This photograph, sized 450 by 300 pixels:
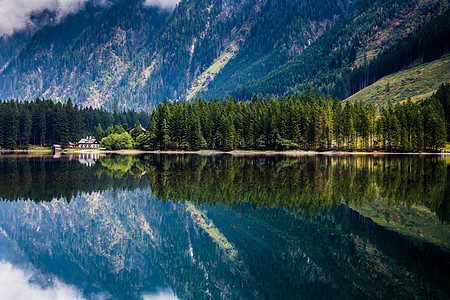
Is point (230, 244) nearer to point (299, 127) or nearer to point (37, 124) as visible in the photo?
point (299, 127)

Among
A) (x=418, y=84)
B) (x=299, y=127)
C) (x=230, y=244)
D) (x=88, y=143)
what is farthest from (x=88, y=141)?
(x=230, y=244)

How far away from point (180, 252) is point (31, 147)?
175761mm

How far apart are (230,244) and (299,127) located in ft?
379

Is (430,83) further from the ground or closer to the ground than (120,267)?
further from the ground

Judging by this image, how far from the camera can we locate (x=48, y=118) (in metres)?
176

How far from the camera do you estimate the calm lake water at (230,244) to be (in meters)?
16.7

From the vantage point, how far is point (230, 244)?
22.0 meters

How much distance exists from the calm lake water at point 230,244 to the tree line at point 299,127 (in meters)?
95.8

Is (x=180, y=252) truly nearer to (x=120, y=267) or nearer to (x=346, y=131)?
(x=120, y=267)

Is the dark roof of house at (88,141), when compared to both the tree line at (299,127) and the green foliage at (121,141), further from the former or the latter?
the tree line at (299,127)

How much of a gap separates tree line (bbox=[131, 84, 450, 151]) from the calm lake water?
95790 mm

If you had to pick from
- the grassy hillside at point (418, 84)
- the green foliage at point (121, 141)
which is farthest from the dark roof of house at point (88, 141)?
the grassy hillside at point (418, 84)

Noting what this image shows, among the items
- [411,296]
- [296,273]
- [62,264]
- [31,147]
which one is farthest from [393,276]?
[31,147]

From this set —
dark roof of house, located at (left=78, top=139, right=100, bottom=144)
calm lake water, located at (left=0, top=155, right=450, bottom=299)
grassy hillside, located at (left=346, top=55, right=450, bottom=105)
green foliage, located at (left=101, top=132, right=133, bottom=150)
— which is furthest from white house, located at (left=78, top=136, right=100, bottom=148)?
calm lake water, located at (left=0, top=155, right=450, bottom=299)
